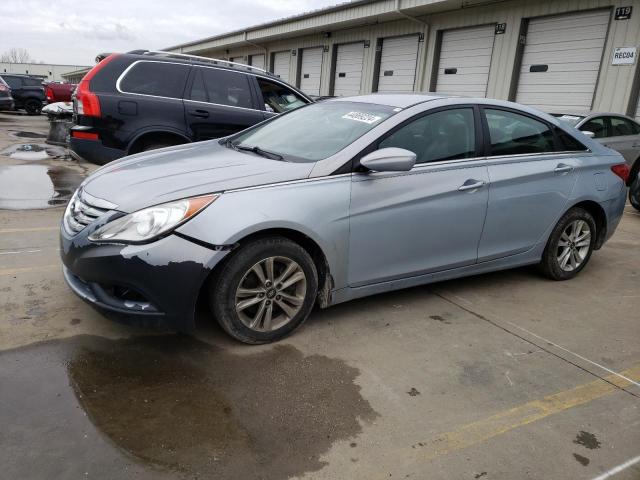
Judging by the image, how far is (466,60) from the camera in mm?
13883

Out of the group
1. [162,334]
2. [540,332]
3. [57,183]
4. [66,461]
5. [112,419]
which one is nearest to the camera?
[66,461]

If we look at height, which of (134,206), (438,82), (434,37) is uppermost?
(434,37)

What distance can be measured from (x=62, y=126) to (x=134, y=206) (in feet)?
41.1

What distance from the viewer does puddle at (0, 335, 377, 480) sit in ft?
7.33

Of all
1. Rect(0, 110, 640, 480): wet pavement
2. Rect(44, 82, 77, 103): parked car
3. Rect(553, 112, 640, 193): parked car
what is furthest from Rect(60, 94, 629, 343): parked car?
Rect(44, 82, 77, 103): parked car

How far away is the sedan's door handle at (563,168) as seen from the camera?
14.3ft

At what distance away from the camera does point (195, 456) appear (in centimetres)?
225

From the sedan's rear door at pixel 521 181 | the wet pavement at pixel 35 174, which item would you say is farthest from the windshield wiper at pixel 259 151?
the wet pavement at pixel 35 174

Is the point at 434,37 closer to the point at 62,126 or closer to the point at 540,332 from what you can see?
the point at 62,126

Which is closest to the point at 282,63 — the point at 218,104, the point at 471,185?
the point at 218,104

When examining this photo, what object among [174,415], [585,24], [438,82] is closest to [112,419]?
[174,415]

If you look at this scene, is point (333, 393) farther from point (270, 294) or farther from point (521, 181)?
point (521, 181)

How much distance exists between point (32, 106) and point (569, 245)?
24.0 m

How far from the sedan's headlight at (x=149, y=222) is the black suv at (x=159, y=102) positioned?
3.42 metres
